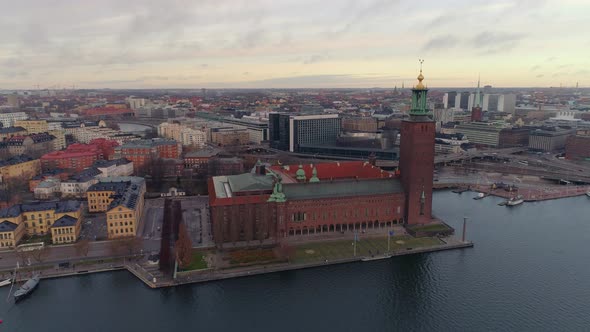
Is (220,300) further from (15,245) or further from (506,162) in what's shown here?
(506,162)

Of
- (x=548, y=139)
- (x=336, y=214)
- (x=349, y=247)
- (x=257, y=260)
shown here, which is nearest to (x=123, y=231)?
(x=257, y=260)

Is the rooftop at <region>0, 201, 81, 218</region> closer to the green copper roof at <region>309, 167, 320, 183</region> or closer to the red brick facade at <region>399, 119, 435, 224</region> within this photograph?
the green copper roof at <region>309, 167, 320, 183</region>

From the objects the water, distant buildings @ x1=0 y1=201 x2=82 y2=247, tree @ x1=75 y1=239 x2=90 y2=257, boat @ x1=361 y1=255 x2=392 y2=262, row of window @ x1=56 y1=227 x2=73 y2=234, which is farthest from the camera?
distant buildings @ x1=0 y1=201 x2=82 y2=247

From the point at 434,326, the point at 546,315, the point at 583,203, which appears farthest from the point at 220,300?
the point at 583,203

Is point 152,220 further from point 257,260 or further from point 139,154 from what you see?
point 139,154

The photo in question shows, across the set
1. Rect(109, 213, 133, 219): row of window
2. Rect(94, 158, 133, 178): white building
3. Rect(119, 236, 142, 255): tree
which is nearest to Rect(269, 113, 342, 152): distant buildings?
Rect(94, 158, 133, 178): white building
